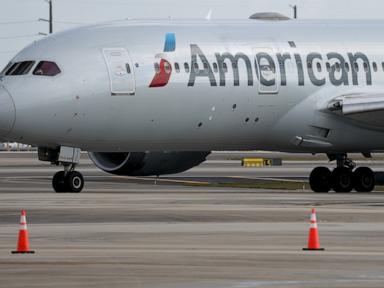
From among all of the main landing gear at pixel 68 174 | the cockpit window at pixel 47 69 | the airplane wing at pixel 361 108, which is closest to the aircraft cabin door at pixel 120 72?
the cockpit window at pixel 47 69

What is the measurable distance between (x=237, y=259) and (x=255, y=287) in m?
3.39

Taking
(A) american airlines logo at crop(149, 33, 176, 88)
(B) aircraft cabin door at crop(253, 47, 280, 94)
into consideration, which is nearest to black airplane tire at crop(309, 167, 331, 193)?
(B) aircraft cabin door at crop(253, 47, 280, 94)

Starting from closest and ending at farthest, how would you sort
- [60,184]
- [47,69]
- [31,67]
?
[47,69] < [31,67] < [60,184]

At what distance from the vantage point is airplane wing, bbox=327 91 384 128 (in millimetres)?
42000

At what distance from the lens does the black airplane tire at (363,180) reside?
145ft

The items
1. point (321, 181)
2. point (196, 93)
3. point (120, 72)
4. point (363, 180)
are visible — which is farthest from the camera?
point (321, 181)

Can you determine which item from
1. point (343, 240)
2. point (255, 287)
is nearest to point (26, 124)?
point (343, 240)

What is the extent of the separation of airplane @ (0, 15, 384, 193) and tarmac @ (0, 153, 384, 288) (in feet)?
6.41

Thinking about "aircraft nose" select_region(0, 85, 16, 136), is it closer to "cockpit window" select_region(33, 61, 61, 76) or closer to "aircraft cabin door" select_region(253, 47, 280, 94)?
→ "cockpit window" select_region(33, 61, 61, 76)

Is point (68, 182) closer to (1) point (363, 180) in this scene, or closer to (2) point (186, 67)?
(2) point (186, 67)

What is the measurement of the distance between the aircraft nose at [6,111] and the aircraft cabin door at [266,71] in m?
7.64

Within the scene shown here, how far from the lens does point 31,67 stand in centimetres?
4009

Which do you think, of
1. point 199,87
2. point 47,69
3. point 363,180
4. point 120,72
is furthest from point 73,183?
point 363,180

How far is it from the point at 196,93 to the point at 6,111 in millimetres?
5789
